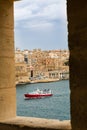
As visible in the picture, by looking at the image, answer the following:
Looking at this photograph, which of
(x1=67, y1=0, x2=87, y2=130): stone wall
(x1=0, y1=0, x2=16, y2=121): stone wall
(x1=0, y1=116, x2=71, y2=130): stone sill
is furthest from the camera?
(x1=0, y1=0, x2=16, y2=121): stone wall

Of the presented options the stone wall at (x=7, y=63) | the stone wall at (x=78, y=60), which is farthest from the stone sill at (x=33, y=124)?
the stone wall at (x=78, y=60)

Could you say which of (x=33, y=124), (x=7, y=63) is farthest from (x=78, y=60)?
(x=7, y=63)

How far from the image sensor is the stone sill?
16.7 feet

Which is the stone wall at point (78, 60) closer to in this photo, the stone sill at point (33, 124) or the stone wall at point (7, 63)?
the stone sill at point (33, 124)

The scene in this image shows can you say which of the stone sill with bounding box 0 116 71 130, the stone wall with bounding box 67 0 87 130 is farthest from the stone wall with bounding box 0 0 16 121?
the stone wall with bounding box 67 0 87 130

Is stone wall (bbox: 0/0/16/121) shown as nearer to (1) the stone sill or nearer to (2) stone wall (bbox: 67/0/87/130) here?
(1) the stone sill

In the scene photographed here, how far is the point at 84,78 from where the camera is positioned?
13.3 ft

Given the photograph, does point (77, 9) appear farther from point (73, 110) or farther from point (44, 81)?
point (44, 81)

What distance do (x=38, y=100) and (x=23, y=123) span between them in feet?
221

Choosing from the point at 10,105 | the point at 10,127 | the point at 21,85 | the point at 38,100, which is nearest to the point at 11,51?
the point at 10,105

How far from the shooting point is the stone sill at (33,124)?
5102 mm

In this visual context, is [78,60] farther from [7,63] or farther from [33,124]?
[7,63]

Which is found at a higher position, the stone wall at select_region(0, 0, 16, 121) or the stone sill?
the stone wall at select_region(0, 0, 16, 121)

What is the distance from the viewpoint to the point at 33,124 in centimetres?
546
